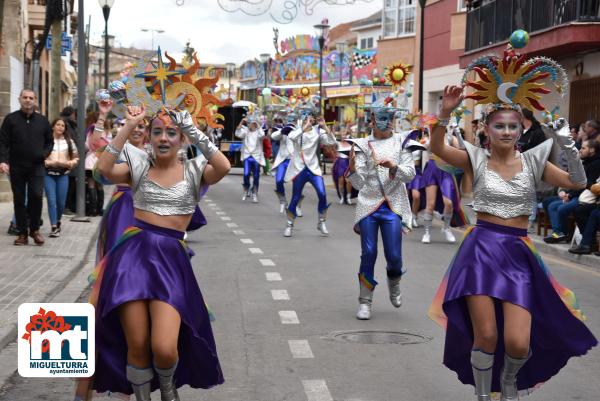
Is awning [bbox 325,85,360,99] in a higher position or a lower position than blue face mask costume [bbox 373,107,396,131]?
higher

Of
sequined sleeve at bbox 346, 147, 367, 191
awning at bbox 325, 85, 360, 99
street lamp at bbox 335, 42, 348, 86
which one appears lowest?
sequined sleeve at bbox 346, 147, 367, 191

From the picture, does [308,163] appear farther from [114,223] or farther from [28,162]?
[114,223]

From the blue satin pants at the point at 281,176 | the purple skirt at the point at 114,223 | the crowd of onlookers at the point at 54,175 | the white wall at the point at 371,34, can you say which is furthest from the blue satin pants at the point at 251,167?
the white wall at the point at 371,34

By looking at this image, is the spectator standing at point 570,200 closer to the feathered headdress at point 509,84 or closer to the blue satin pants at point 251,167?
the feathered headdress at point 509,84

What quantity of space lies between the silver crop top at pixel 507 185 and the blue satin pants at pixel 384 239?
3.22m

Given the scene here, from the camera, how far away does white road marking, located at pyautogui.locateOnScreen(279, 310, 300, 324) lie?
30.2 ft

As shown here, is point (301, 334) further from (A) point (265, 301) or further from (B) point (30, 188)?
(B) point (30, 188)

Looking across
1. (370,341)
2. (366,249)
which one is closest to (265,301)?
(366,249)

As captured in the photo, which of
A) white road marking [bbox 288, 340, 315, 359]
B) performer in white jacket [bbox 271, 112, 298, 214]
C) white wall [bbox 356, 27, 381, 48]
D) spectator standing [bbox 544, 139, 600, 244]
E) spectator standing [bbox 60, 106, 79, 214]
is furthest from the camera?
white wall [bbox 356, 27, 381, 48]

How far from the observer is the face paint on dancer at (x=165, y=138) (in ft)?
19.5

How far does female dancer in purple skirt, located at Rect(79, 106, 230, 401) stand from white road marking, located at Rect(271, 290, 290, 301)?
454cm

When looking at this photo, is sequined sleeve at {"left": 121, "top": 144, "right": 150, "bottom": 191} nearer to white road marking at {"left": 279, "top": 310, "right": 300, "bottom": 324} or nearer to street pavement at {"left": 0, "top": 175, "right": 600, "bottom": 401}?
street pavement at {"left": 0, "top": 175, "right": 600, "bottom": 401}

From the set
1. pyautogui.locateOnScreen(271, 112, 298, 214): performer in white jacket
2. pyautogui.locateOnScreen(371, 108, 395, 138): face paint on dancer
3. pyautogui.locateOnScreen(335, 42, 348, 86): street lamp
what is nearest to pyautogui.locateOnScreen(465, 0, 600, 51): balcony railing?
pyautogui.locateOnScreen(271, 112, 298, 214): performer in white jacket

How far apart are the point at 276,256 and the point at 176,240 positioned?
838 cm
